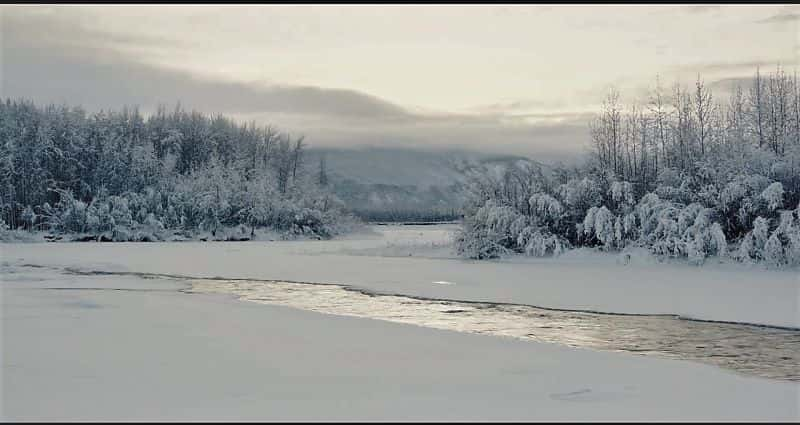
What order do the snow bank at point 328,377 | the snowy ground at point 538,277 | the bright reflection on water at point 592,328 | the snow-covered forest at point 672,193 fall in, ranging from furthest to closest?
the snow-covered forest at point 672,193 → the snowy ground at point 538,277 → the bright reflection on water at point 592,328 → the snow bank at point 328,377

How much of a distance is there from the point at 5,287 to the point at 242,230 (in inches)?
2075

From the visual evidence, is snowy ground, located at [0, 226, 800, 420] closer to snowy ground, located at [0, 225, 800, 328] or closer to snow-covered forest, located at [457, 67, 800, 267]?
snowy ground, located at [0, 225, 800, 328]

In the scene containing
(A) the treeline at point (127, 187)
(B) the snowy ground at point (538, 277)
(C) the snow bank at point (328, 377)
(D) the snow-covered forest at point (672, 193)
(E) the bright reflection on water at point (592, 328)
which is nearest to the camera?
(C) the snow bank at point (328, 377)

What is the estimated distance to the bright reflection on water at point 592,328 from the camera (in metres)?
12.7

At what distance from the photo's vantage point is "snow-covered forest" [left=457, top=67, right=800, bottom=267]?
105ft

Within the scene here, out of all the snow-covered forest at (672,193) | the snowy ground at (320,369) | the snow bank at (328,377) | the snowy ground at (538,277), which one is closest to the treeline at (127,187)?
the snowy ground at (538,277)

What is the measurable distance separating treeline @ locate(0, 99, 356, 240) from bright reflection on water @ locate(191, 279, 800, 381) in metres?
51.9

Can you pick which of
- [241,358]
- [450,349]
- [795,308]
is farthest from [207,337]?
[795,308]

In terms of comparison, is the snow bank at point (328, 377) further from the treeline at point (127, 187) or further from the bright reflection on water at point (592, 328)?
the treeline at point (127, 187)

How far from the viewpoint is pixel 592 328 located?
52.5 feet

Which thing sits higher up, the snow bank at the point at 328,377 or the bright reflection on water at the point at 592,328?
the snow bank at the point at 328,377

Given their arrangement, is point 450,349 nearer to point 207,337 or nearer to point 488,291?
point 207,337

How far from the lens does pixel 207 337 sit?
1299 centimetres

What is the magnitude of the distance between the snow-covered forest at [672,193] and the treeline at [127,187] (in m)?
39.0
